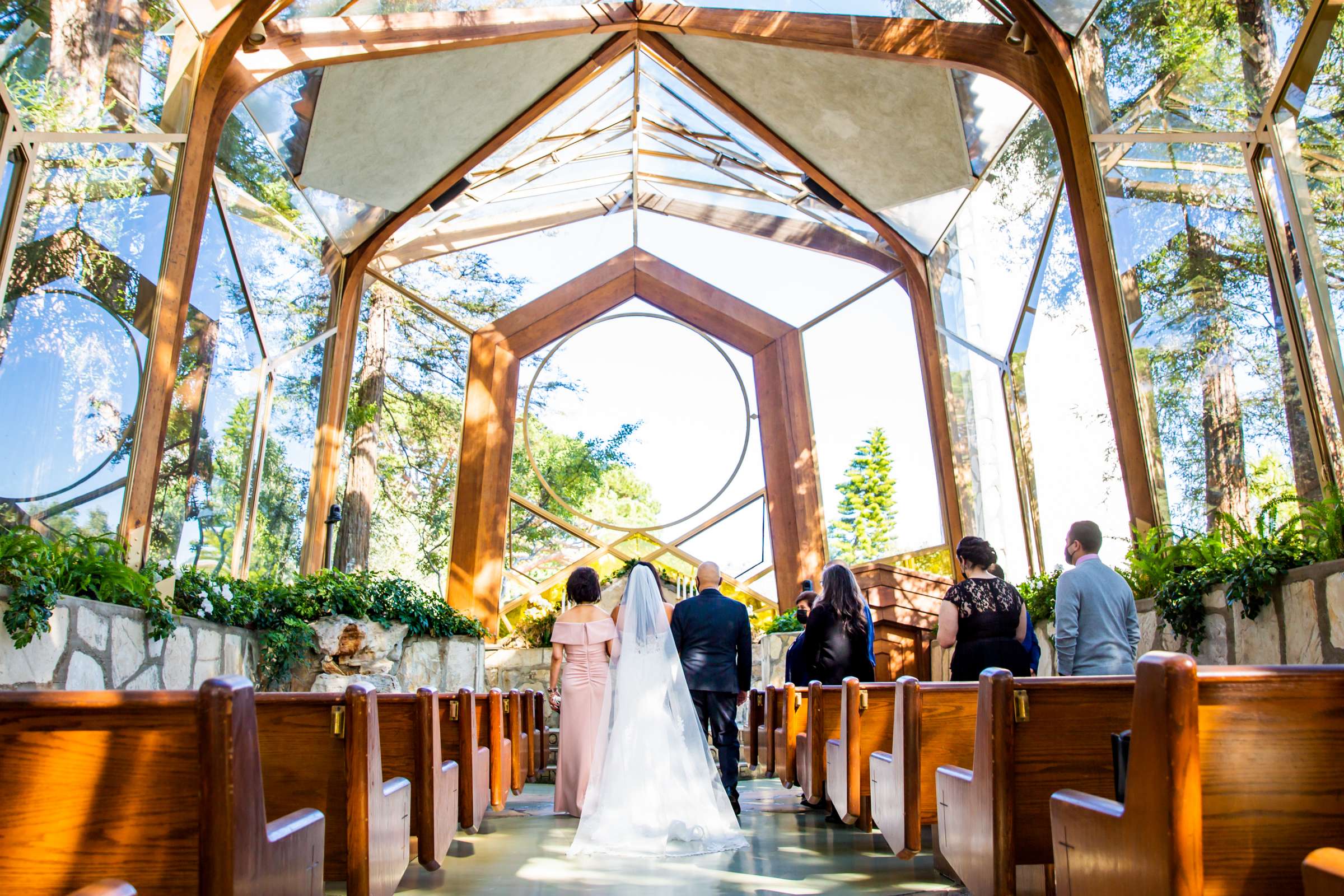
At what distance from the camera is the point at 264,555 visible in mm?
7562

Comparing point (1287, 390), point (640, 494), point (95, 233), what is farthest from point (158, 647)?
point (640, 494)

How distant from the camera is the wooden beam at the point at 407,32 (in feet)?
20.3

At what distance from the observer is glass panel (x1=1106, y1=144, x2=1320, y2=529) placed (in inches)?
172

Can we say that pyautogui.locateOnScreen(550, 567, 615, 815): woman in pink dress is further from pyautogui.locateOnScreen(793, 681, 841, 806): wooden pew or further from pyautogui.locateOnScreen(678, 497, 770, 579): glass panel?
pyautogui.locateOnScreen(678, 497, 770, 579): glass panel

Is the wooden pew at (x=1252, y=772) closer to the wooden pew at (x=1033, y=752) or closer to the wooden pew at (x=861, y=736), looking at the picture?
the wooden pew at (x=1033, y=752)

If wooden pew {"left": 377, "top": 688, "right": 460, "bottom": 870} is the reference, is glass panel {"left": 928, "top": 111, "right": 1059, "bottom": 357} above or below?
above

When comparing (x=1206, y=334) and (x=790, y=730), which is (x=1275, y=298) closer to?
(x=1206, y=334)

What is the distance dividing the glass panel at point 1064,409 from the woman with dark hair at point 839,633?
2014mm

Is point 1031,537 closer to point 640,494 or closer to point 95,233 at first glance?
point 640,494

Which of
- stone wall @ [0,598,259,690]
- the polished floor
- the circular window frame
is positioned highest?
the circular window frame

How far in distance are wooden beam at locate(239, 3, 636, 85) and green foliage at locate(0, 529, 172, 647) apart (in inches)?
123

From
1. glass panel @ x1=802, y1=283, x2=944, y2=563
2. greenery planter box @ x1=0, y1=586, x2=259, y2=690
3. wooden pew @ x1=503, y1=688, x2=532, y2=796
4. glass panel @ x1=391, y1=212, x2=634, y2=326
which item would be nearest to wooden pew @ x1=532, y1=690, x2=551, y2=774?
wooden pew @ x1=503, y1=688, x2=532, y2=796

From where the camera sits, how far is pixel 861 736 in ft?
12.2

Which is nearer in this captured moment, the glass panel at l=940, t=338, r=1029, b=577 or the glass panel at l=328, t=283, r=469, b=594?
the glass panel at l=940, t=338, r=1029, b=577
